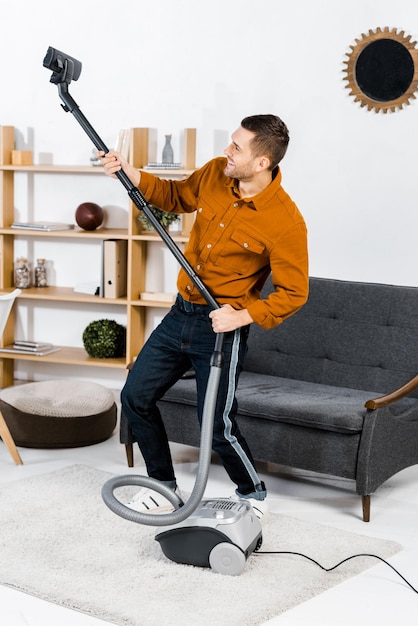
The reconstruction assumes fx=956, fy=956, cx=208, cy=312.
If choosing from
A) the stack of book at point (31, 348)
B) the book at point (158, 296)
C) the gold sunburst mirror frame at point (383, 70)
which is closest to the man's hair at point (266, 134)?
the gold sunburst mirror frame at point (383, 70)

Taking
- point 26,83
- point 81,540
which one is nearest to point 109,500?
point 81,540

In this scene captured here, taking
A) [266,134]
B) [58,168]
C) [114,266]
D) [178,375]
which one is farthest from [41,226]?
[266,134]

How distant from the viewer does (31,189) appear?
18.7 feet

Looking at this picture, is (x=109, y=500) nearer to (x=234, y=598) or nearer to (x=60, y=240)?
(x=234, y=598)

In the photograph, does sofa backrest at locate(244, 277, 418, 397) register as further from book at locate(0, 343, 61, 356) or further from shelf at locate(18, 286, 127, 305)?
book at locate(0, 343, 61, 356)

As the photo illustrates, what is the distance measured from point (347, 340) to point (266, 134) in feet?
4.81

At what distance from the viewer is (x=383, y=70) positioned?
4695 millimetres

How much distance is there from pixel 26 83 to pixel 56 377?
68.6 inches

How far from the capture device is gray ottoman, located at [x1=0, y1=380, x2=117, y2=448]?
165 inches

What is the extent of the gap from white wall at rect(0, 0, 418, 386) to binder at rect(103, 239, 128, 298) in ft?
1.04

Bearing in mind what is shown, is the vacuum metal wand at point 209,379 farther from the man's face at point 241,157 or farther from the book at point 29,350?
the book at point 29,350

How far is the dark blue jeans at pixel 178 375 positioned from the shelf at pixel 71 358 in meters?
1.89

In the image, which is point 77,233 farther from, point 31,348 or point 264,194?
point 264,194

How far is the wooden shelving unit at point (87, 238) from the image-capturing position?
5172mm
